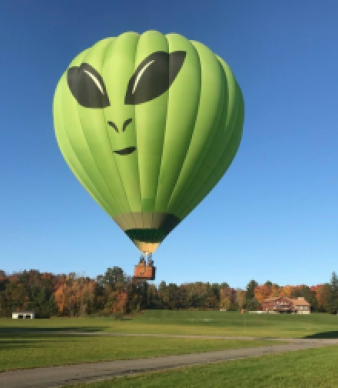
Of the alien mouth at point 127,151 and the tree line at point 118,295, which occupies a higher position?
the alien mouth at point 127,151

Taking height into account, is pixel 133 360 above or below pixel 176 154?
below

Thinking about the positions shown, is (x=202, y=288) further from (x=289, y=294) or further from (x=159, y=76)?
(x=159, y=76)

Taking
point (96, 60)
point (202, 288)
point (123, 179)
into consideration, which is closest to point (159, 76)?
point (96, 60)

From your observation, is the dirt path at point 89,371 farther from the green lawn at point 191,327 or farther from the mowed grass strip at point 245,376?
the green lawn at point 191,327

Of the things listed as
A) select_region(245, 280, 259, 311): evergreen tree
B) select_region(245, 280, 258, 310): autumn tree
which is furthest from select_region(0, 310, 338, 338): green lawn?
select_region(245, 280, 258, 310): autumn tree

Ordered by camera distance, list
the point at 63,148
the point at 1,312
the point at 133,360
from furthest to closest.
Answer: the point at 1,312 → the point at 63,148 → the point at 133,360

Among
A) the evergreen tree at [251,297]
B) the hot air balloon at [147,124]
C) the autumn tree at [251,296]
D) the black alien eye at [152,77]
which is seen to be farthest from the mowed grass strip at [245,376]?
the autumn tree at [251,296]

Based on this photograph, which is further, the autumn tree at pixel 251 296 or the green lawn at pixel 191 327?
the autumn tree at pixel 251 296

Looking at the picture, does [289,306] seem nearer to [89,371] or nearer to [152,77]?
[152,77]
